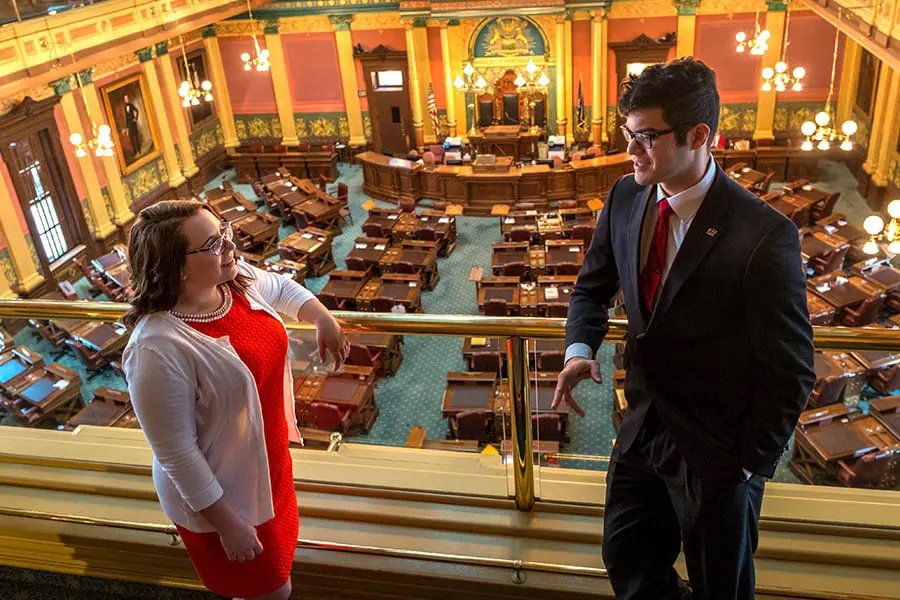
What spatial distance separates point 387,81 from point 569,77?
406 centimetres

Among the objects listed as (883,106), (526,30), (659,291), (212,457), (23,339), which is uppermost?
(659,291)

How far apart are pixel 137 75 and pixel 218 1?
2072 millimetres

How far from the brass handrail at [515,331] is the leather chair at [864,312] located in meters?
7.85

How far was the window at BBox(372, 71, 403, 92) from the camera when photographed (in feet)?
57.3

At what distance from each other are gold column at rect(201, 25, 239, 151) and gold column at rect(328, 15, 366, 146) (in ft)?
8.97

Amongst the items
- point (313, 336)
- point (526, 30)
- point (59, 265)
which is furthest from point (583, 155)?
point (313, 336)

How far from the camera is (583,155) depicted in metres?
15.2

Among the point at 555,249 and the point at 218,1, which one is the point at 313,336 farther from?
the point at 218,1

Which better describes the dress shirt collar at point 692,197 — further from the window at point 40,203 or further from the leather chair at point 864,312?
the window at point 40,203

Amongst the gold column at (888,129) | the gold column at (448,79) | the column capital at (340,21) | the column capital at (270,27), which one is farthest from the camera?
the column capital at (270,27)

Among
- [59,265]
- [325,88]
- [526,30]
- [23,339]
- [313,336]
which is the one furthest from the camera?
[325,88]

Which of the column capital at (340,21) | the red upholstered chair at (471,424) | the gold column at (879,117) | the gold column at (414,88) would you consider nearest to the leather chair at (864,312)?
the red upholstered chair at (471,424)

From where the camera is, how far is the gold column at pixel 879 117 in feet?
42.6

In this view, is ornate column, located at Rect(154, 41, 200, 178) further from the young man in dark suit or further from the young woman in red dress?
the young man in dark suit
